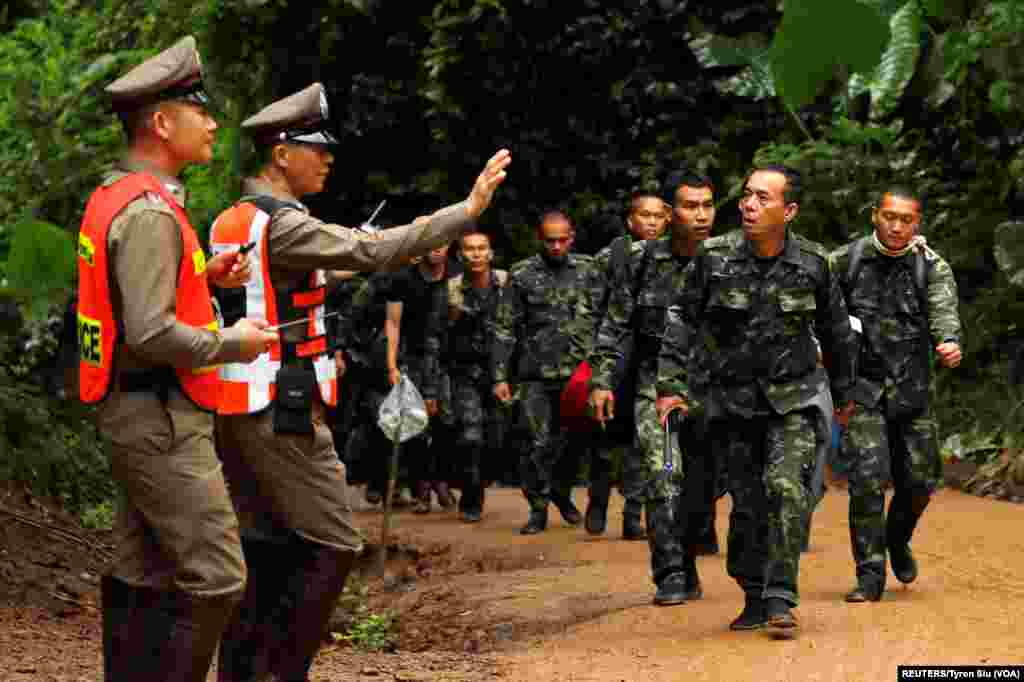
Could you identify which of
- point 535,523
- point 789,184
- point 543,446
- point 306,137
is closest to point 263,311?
point 306,137

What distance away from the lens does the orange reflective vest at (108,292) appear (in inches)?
227

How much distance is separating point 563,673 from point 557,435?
5654mm

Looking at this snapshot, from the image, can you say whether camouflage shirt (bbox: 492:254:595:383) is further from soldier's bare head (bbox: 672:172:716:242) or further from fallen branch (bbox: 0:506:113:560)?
fallen branch (bbox: 0:506:113:560)

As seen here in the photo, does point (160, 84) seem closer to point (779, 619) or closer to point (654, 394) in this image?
point (779, 619)

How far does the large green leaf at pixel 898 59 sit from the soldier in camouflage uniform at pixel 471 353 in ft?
14.9

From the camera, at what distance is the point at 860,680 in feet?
25.3

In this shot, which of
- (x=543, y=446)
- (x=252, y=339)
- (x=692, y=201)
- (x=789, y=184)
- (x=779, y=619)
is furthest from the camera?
(x=543, y=446)

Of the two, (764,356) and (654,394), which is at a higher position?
(764,356)

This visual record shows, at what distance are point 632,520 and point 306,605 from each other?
6358 mm

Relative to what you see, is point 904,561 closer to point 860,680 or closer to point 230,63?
point 860,680

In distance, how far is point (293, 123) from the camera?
717 cm

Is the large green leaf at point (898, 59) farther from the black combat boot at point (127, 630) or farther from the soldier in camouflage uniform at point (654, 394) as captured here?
the black combat boot at point (127, 630)

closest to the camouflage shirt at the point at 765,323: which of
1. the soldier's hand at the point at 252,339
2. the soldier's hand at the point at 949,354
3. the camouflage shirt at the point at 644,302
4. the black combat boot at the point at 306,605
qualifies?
the soldier's hand at the point at 949,354

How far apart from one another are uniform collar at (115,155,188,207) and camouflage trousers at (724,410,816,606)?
3633 mm
